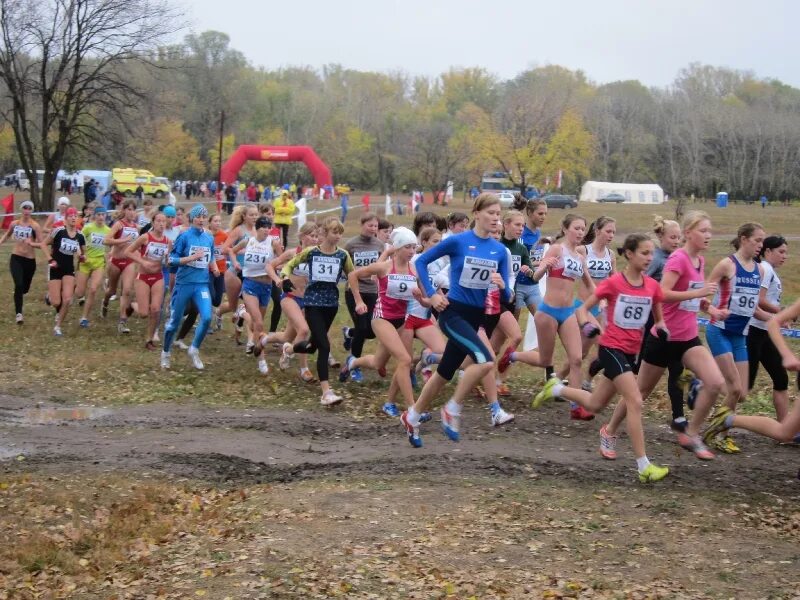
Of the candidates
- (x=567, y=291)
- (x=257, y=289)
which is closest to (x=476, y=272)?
(x=567, y=291)

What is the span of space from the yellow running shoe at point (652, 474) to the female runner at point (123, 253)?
9.79 metres

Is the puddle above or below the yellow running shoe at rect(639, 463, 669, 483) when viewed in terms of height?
below

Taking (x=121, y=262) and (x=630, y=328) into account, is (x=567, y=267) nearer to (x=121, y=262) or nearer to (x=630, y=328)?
(x=630, y=328)

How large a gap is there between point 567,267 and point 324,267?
2629mm

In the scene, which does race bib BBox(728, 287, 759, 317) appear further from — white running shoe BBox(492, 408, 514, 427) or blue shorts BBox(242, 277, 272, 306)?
blue shorts BBox(242, 277, 272, 306)

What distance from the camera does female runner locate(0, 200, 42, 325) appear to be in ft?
52.4

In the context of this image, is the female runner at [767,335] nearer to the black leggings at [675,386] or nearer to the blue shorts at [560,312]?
the black leggings at [675,386]

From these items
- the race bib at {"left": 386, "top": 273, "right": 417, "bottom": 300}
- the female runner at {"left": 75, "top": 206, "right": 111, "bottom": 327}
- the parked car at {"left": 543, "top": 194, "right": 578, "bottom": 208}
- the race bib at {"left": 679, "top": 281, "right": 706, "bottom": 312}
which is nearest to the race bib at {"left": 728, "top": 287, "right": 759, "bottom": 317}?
the race bib at {"left": 679, "top": 281, "right": 706, "bottom": 312}

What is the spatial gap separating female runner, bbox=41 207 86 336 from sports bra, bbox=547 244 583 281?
850cm

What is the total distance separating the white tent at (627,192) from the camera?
2778 inches

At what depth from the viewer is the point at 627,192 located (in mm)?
70750

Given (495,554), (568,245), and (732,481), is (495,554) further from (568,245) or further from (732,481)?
(568,245)

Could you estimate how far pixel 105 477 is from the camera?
313 inches

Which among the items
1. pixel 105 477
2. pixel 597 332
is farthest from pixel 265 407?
pixel 597 332
